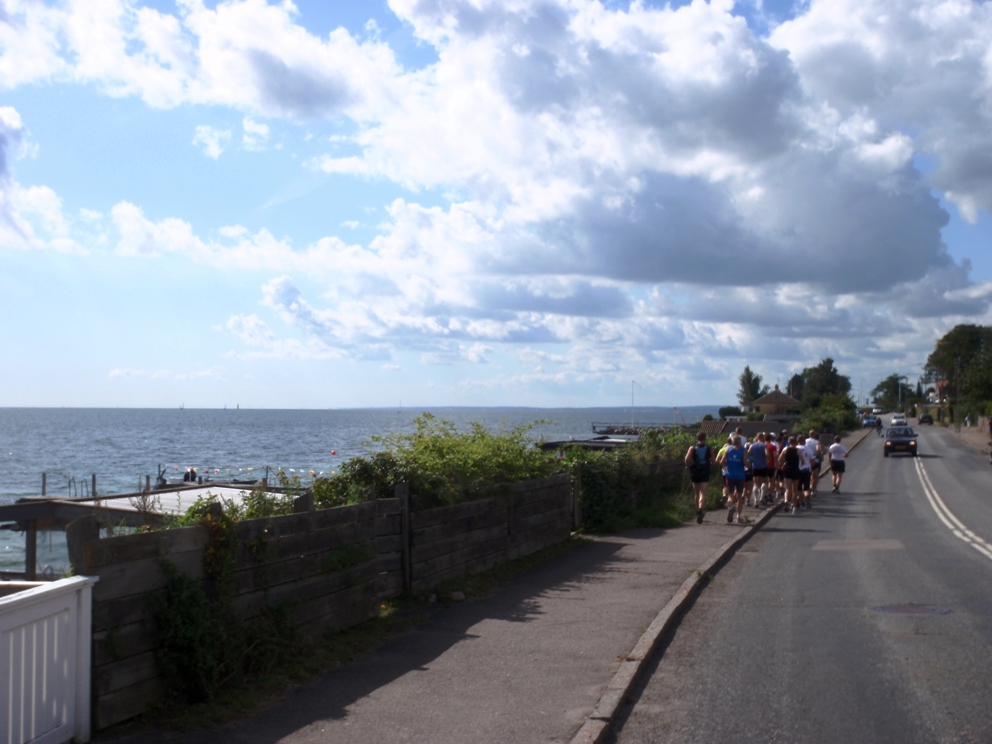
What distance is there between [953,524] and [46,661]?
1755 centimetres

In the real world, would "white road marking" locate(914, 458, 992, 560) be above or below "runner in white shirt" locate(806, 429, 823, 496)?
below

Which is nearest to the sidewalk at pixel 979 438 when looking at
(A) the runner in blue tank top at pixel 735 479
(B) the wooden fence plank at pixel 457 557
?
(A) the runner in blue tank top at pixel 735 479

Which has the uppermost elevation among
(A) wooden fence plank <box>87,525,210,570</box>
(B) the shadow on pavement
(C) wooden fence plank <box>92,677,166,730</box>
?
(A) wooden fence plank <box>87,525,210,570</box>

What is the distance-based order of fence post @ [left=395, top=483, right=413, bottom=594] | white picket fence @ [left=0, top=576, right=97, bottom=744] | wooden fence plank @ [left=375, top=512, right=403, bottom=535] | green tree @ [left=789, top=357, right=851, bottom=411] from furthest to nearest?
green tree @ [left=789, top=357, right=851, bottom=411] < fence post @ [left=395, top=483, right=413, bottom=594] < wooden fence plank @ [left=375, top=512, right=403, bottom=535] < white picket fence @ [left=0, top=576, right=97, bottom=744]

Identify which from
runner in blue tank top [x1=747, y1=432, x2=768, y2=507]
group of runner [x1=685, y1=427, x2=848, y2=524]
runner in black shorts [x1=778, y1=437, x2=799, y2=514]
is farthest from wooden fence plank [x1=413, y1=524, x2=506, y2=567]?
runner in black shorts [x1=778, y1=437, x2=799, y2=514]

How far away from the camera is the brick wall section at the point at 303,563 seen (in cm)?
503

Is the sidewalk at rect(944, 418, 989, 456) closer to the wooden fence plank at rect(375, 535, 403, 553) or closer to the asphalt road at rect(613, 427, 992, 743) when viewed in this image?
the asphalt road at rect(613, 427, 992, 743)

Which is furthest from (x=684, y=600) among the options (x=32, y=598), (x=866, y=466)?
(x=866, y=466)

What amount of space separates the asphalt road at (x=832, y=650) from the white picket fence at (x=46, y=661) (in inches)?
119

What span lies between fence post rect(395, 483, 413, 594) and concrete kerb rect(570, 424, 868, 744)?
2.34 meters

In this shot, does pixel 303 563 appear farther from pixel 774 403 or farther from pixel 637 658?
pixel 774 403

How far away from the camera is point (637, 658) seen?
6.85 metres

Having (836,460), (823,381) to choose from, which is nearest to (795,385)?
(823,381)

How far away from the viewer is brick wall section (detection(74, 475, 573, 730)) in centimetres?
503
